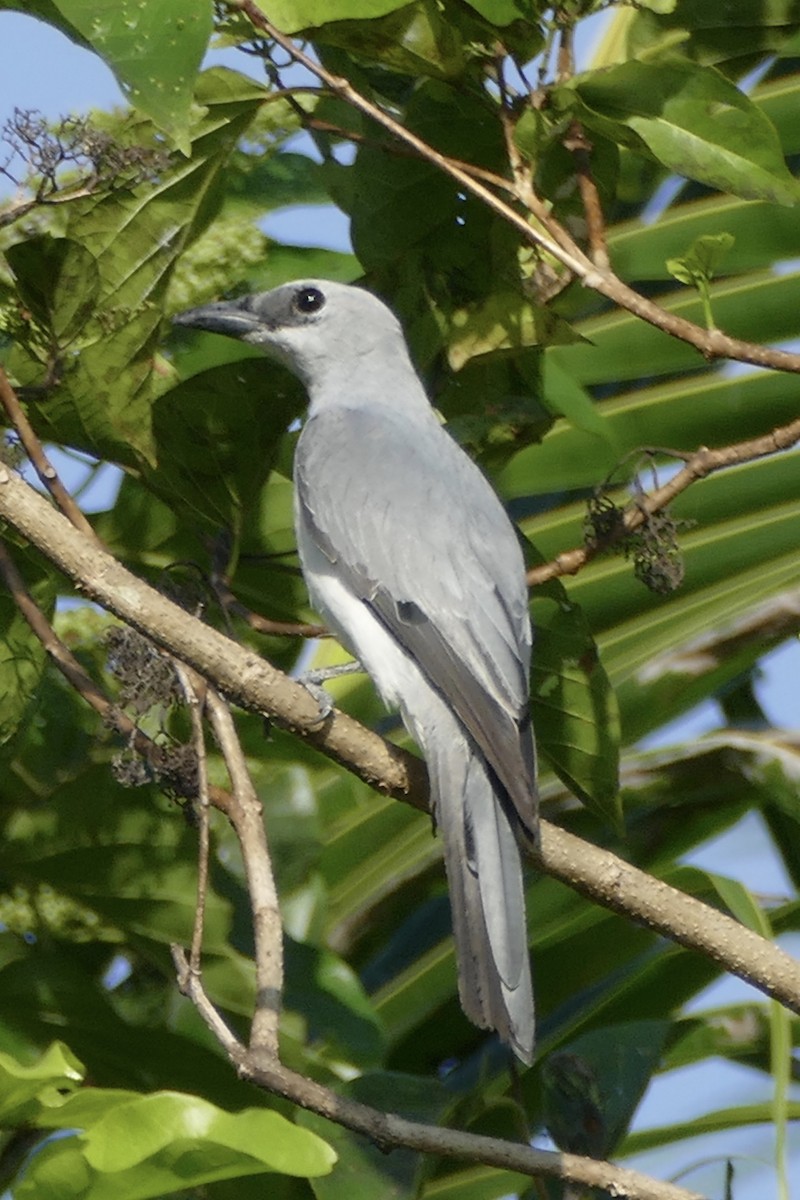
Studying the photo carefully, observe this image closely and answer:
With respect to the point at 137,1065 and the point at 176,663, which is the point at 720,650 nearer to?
the point at 176,663

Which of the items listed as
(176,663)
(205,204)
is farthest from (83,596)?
(205,204)

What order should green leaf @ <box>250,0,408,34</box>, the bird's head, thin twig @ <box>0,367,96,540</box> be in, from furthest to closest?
the bird's head
thin twig @ <box>0,367,96,540</box>
green leaf @ <box>250,0,408,34</box>

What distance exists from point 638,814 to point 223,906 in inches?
28.0

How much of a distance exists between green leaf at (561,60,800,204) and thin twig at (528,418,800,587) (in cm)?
32

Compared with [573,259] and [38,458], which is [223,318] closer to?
[38,458]

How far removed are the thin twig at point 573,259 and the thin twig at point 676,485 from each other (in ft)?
0.31

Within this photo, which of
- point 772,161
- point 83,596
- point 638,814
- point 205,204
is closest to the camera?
point 83,596

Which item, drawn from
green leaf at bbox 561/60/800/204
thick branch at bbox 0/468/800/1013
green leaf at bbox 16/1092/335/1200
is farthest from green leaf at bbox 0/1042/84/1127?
green leaf at bbox 561/60/800/204

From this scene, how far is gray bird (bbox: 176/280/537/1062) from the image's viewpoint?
8.07 ft

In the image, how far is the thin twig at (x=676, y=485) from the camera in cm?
229

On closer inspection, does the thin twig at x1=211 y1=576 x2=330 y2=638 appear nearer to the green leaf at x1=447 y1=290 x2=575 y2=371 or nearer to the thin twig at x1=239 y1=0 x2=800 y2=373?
the green leaf at x1=447 y1=290 x2=575 y2=371

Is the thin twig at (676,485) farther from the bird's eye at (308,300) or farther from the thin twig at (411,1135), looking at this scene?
the bird's eye at (308,300)

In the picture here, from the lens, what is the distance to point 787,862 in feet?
9.95

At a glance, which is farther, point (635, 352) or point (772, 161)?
point (635, 352)
